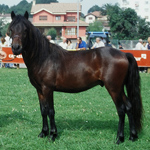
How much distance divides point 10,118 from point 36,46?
95.8 inches

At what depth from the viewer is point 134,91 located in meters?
5.92

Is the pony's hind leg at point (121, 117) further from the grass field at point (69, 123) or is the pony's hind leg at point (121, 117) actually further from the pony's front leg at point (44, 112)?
the pony's front leg at point (44, 112)

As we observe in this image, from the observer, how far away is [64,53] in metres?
5.96

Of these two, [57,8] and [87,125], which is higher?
[57,8]

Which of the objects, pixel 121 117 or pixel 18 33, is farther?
pixel 121 117

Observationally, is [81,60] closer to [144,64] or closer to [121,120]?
[121,120]

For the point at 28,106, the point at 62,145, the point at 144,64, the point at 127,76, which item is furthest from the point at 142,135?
the point at 144,64

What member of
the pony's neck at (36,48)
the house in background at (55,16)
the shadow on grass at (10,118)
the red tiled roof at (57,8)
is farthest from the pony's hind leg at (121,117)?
the red tiled roof at (57,8)

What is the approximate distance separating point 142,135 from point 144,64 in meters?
13.0

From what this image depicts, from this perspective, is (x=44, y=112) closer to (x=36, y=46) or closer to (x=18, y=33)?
(x=36, y=46)

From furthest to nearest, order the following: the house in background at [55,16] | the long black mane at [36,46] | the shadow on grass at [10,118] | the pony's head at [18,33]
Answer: the house in background at [55,16] < the shadow on grass at [10,118] < the long black mane at [36,46] < the pony's head at [18,33]

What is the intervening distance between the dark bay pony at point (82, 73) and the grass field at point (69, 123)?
0.32 metres

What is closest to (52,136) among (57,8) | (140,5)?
(57,8)

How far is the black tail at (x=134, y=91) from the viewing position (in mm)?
5895
